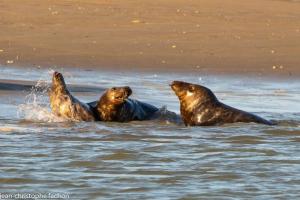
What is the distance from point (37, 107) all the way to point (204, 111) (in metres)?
1.57

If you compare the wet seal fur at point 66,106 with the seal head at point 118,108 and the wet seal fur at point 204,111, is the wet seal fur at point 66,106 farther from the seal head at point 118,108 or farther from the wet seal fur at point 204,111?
the wet seal fur at point 204,111

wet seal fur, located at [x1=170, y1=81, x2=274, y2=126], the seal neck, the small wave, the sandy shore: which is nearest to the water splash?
the seal neck

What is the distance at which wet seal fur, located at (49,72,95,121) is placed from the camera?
10.6m

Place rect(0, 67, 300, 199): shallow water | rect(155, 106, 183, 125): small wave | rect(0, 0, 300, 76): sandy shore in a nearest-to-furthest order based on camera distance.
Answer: rect(0, 67, 300, 199): shallow water, rect(155, 106, 183, 125): small wave, rect(0, 0, 300, 76): sandy shore

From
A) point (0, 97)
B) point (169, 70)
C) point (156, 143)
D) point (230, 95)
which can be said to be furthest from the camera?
point (169, 70)

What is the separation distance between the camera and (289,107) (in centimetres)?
1226

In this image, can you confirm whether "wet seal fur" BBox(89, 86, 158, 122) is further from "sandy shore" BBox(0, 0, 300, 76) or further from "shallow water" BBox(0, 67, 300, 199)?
"sandy shore" BBox(0, 0, 300, 76)

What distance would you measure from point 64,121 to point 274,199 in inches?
134

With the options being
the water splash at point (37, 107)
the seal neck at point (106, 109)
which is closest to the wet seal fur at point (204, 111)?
the seal neck at point (106, 109)

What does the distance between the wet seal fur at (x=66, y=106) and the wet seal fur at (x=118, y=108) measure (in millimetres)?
106

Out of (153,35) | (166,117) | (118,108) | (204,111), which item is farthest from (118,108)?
(153,35)

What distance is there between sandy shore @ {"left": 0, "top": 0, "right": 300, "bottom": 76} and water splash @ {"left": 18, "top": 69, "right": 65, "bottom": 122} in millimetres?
2448

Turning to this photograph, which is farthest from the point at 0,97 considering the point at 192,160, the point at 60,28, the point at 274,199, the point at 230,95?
the point at 60,28

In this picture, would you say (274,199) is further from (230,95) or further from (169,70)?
(169,70)
